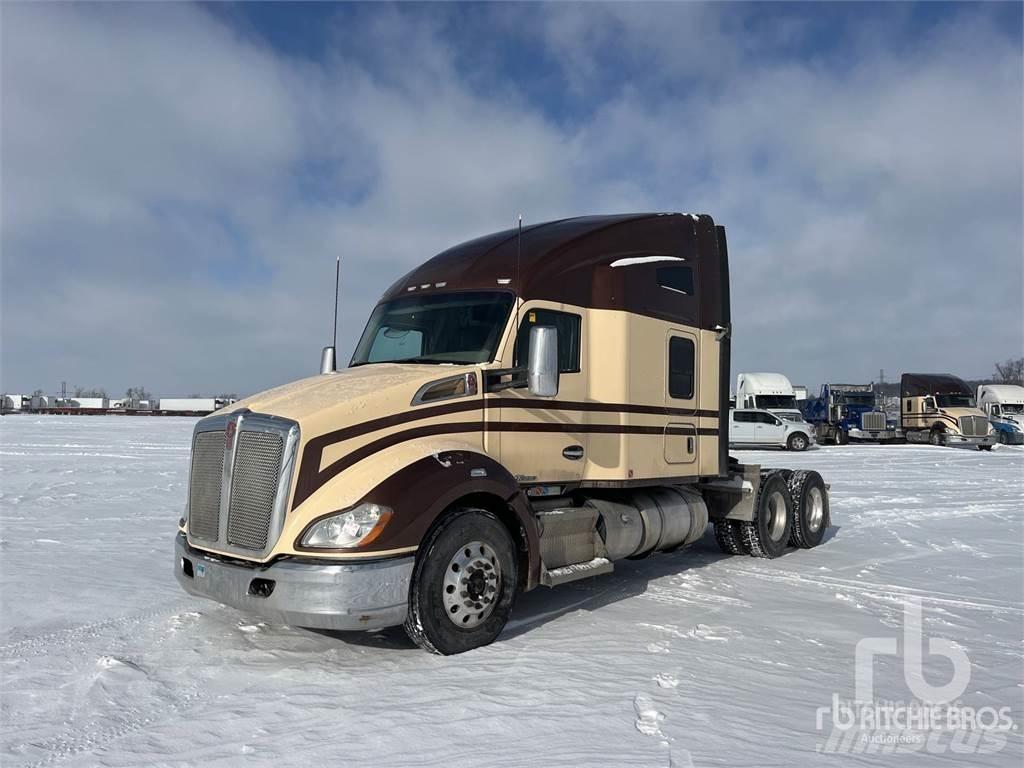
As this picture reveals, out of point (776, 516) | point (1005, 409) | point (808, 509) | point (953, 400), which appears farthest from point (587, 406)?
point (1005, 409)

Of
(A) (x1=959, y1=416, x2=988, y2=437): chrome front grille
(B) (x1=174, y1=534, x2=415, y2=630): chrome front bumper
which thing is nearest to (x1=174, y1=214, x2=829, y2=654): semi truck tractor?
(B) (x1=174, y1=534, x2=415, y2=630): chrome front bumper

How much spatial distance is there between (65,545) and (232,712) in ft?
18.4

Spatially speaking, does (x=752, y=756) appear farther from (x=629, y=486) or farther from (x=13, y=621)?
(x=13, y=621)

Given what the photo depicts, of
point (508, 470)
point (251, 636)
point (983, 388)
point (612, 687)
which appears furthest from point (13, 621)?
point (983, 388)

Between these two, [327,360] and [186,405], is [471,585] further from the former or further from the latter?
[186,405]

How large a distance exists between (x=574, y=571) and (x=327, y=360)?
3186mm

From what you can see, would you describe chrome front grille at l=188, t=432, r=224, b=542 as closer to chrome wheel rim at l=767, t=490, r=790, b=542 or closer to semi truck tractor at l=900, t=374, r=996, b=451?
chrome wheel rim at l=767, t=490, r=790, b=542

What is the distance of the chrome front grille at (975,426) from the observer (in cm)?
3120

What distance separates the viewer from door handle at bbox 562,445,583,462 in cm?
668

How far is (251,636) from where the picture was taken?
5.70 metres

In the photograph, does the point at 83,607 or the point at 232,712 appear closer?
the point at 232,712

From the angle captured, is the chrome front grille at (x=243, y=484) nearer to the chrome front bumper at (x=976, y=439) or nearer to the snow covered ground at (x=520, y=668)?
the snow covered ground at (x=520, y=668)

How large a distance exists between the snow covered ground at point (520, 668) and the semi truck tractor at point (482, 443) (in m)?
0.46

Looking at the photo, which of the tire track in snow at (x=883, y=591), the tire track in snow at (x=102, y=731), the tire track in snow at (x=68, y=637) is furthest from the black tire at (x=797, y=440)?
the tire track in snow at (x=102, y=731)
